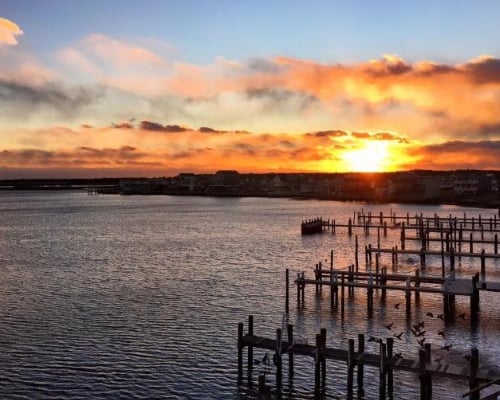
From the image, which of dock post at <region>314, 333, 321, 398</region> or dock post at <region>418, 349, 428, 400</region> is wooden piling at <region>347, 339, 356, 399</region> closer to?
dock post at <region>314, 333, 321, 398</region>

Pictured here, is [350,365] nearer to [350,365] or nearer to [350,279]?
[350,365]

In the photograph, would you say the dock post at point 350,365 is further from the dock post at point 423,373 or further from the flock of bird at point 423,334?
the flock of bird at point 423,334

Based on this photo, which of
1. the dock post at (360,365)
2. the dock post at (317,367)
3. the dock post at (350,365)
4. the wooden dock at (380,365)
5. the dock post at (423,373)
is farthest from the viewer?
the dock post at (317,367)

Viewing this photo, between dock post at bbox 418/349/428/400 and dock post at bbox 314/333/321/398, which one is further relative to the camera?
dock post at bbox 314/333/321/398

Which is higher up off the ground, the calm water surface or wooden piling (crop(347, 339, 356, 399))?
wooden piling (crop(347, 339, 356, 399))

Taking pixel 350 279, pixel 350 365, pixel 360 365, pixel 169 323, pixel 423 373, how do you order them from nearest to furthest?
pixel 423 373 < pixel 350 365 < pixel 360 365 < pixel 169 323 < pixel 350 279

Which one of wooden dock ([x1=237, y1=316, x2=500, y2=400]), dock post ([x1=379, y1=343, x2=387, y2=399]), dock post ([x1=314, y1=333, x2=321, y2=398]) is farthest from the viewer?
dock post ([x1=314, y1=333, x2=321, y2=398])

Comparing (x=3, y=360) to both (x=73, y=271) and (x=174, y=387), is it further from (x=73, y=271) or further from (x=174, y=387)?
(x=73, y=271)

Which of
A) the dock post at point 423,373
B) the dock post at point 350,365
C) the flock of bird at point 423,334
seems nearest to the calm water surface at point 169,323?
the flock of bird at point 423,334

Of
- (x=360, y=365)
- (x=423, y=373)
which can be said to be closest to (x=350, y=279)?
(x=360, y=365)

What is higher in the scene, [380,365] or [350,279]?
[350,279]

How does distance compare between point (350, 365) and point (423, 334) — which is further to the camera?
point (423, 334)

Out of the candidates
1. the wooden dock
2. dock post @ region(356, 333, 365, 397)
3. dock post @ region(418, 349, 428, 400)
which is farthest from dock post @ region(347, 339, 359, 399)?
dock post @ region(418, 349, 428, 400)

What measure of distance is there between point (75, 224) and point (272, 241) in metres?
49.1
